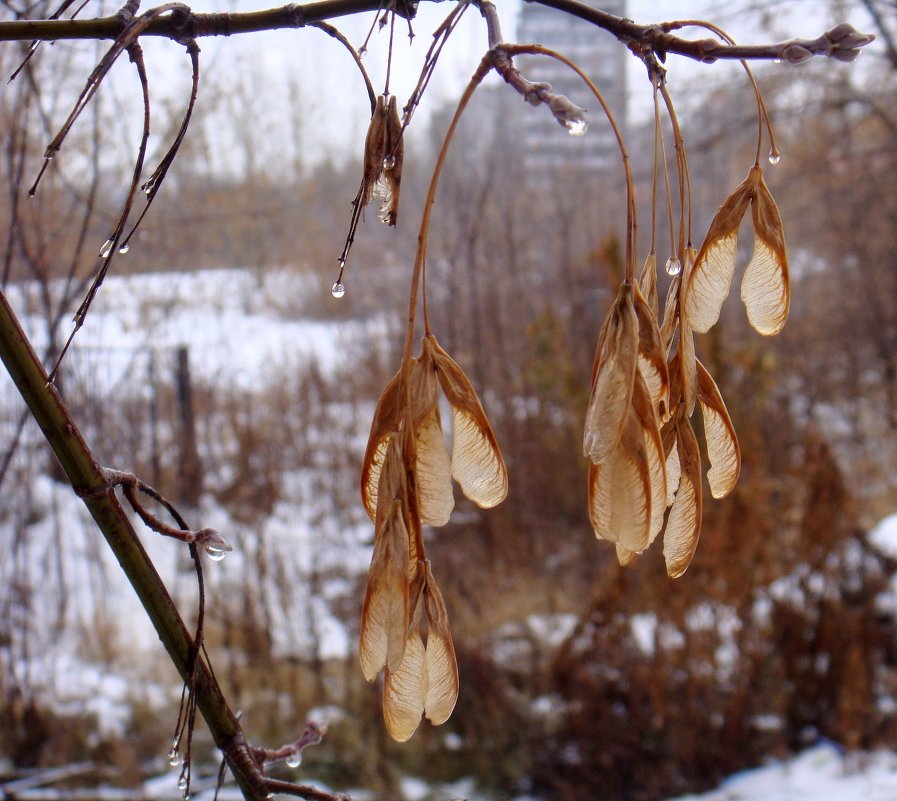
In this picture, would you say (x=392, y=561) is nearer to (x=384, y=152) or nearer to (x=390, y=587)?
(x=390, y=587)

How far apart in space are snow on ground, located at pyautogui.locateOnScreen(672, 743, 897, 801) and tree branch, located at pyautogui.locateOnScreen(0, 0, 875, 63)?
2465 mm

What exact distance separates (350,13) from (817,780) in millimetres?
2611

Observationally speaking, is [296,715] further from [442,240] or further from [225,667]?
[442,240]

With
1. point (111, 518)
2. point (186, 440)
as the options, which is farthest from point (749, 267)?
point (186, 440)

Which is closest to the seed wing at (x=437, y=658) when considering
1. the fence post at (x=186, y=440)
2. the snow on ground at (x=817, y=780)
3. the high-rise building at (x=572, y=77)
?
the snow on ground at (x=817, y=780)

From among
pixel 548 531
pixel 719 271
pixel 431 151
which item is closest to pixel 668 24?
pixel 719 271

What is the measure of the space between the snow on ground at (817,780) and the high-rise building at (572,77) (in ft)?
7.69

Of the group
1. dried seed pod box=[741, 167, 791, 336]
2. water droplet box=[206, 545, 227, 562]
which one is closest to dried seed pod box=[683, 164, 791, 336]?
dried seed pod box=[741, 167, 791, 336]

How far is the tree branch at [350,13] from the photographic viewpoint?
0.93 ft

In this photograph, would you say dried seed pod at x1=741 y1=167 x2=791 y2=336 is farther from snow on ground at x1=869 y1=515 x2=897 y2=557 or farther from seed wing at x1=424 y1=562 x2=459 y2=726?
snow on ground at x1=869 y1=515 x2=897 y2=557

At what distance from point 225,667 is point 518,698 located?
100 cm

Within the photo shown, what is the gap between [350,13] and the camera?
344mm

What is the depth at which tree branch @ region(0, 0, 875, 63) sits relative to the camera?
28 centimetres

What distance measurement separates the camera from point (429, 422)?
1.20 feet
